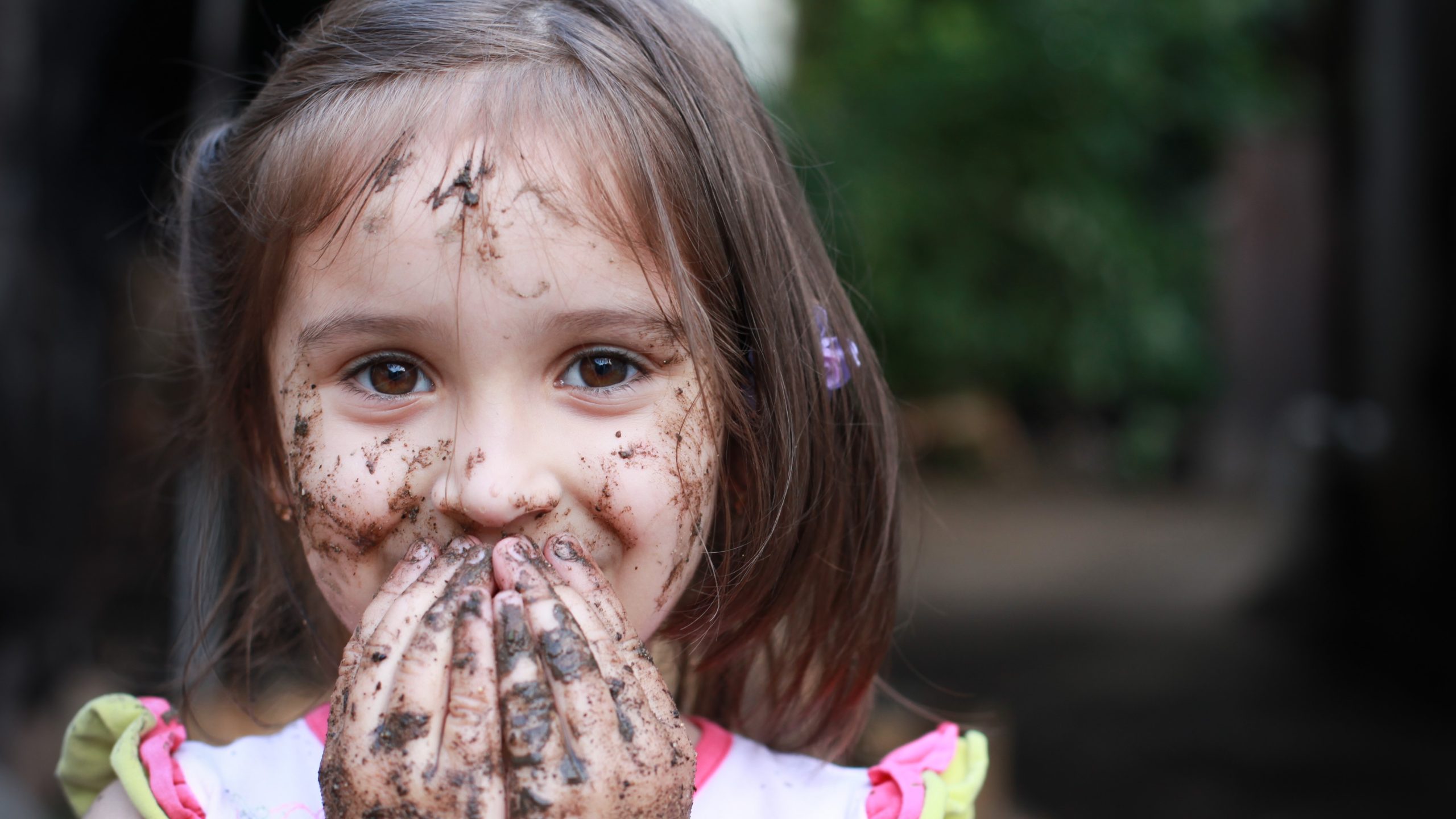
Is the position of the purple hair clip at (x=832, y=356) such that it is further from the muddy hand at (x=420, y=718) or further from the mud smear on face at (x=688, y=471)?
the muddy hand at (x=420, y=718)

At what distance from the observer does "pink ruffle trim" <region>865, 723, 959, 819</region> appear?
4.10 feet

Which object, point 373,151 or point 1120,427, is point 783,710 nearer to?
point 373,151

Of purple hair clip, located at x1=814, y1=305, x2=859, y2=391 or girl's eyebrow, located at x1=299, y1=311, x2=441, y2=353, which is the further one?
purple hair clip, located at x1=814, y1=305, x2=859, y2=391

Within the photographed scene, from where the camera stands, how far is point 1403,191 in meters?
5.68

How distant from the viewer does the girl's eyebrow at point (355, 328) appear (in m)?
1.10

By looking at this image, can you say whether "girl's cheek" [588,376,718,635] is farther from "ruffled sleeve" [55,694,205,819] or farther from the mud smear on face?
"ruffled sleeve" [55,694,205,819]

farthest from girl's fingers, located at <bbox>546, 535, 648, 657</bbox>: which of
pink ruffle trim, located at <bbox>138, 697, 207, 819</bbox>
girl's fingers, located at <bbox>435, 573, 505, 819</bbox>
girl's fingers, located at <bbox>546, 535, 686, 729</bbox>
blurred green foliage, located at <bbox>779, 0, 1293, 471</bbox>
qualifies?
blurred green foliage, located at <bbox>779, 0, 1293, 471</bbox>

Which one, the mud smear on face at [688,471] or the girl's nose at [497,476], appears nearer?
the girl's nose at [497,476]

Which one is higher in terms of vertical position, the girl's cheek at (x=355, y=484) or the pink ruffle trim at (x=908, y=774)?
the girl's cheek at (x=355, y=484)

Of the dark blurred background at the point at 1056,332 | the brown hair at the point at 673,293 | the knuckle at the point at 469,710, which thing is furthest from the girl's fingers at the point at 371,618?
the dark blurred background at the point at 1056,332

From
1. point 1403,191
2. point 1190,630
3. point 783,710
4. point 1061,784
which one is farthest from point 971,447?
point 783,710

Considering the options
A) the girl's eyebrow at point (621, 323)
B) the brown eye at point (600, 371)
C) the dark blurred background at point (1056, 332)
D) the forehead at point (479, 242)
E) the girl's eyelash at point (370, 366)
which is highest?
the forehead at point (479, 242)

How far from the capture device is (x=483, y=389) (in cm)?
109

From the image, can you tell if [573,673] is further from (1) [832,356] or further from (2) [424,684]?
(1) [832,356]
